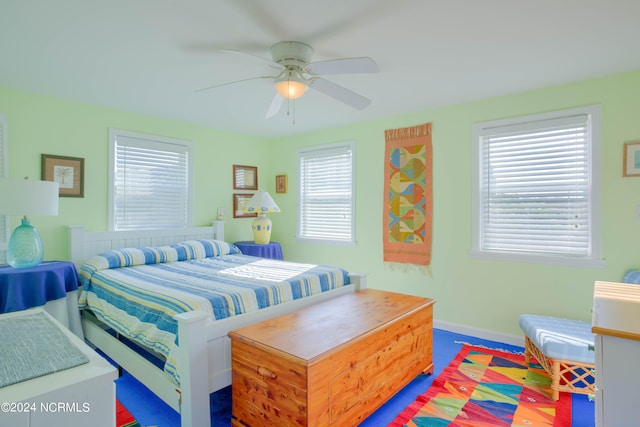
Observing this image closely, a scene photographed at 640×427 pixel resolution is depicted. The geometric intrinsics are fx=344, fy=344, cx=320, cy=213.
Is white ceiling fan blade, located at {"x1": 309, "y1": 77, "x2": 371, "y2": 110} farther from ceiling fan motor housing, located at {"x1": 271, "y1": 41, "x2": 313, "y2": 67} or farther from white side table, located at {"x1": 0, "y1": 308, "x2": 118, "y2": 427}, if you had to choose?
white side table, located at {"x1": 0, "y1": 308, "x2": 118, "y2": 427}

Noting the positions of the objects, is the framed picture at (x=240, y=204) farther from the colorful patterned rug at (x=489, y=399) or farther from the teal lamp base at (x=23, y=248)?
the colorful patterned rug at (x=489, y=399)

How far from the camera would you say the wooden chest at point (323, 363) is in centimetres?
159

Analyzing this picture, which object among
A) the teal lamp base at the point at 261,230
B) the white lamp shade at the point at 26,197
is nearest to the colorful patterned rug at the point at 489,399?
the teal lamp base at the point at 261,230

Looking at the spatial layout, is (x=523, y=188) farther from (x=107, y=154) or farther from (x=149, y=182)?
(x=107, y=154)

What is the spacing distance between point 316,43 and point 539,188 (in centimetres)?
230

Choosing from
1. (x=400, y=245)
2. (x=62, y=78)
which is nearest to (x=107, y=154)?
(x=62, y=78)

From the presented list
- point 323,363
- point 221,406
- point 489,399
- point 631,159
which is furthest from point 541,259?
point 221,406

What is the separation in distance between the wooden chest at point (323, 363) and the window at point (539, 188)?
1.44 m

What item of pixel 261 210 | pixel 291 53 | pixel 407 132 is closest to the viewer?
pixel 291 53

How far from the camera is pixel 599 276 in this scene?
108 inches

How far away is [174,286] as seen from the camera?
2414 millimetres

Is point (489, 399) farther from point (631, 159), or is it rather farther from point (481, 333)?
point (631, 159)

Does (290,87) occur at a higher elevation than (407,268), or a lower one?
higher

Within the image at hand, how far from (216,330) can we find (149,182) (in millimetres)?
2577
